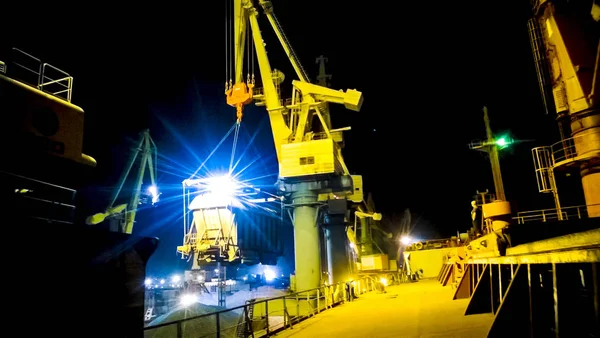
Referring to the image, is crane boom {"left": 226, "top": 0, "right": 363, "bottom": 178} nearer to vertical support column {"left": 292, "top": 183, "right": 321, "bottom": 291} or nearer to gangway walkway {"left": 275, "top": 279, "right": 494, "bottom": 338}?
vertical support column {"left": 292, "top": 183, "right": 321, "bottom": 291}

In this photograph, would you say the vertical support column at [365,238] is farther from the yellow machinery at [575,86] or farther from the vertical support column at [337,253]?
the yellow machinery at [575,86]

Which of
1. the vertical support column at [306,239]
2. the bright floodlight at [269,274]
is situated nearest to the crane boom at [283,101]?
the vertical support column at [306,239]

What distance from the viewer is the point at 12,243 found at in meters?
6.08

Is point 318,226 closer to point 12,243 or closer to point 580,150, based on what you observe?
point 580,150

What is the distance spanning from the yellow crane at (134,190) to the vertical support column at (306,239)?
20546 millimetres

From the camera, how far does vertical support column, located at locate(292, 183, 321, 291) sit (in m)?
21.2

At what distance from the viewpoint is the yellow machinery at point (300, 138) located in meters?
21.3

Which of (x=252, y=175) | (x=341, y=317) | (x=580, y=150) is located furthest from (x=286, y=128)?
(x=252, y=175)

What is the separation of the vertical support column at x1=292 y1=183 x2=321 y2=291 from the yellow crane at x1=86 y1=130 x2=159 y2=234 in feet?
67.4

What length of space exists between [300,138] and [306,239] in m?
5.82

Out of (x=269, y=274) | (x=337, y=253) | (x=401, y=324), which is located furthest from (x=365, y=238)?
(x=401, y=324)

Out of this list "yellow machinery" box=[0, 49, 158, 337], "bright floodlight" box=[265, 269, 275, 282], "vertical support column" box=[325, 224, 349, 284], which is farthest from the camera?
"bright floodlight" box=[265, 269, 275, 282]

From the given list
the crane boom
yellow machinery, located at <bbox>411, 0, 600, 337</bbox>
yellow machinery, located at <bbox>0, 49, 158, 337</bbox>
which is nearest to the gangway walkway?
yellow machinery, located at <bbox>411, 0, 600, 337</bbox>

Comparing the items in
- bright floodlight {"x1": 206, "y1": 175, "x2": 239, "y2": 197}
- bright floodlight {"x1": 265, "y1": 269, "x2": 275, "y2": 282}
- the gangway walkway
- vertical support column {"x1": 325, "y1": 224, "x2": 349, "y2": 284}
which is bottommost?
bright floodlight {"x1": 265, "y1": 269, "x2": 275, "y2": 282}
